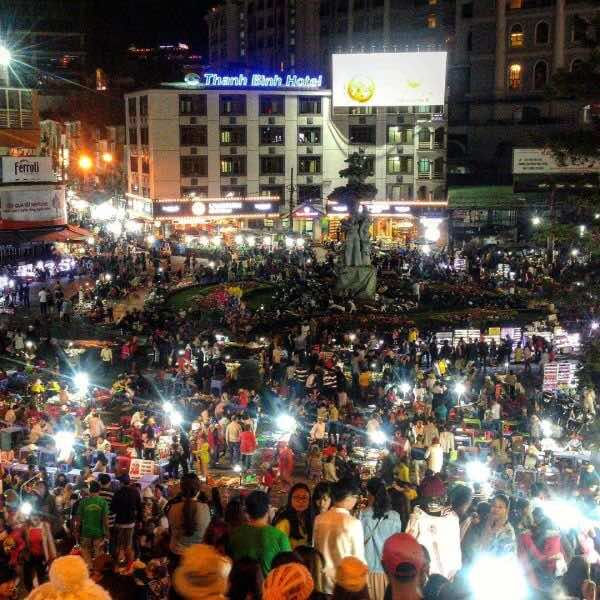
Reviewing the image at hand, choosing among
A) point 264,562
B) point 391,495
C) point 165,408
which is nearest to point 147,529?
point 391,495

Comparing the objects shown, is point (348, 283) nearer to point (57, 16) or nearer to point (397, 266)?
point (397, 266)

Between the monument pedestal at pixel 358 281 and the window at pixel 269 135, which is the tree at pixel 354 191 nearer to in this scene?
the monument pedestal at pixel 358 281

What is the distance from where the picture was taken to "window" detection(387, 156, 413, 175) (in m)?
64.2

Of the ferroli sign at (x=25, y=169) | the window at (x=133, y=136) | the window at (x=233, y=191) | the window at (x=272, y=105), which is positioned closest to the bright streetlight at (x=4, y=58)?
the ferroli sign at (x=25, y=169)

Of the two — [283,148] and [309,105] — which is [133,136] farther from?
[309,105]

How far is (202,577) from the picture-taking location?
22.5 ft

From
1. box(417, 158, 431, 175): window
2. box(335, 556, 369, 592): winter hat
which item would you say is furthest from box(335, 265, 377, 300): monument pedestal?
box(335, 556, 369, 592): winter hat

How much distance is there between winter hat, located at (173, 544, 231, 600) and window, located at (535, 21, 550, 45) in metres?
67.4

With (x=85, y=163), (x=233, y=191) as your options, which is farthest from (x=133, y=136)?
(x=85, y=163)

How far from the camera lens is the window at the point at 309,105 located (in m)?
63.6

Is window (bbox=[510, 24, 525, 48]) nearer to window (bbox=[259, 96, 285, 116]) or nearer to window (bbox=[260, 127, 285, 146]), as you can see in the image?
window (bbox=[259, 96, 285, 116])

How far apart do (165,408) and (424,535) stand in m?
12.3

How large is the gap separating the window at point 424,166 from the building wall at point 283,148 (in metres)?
0.23

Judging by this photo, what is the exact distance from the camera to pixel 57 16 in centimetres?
9962
